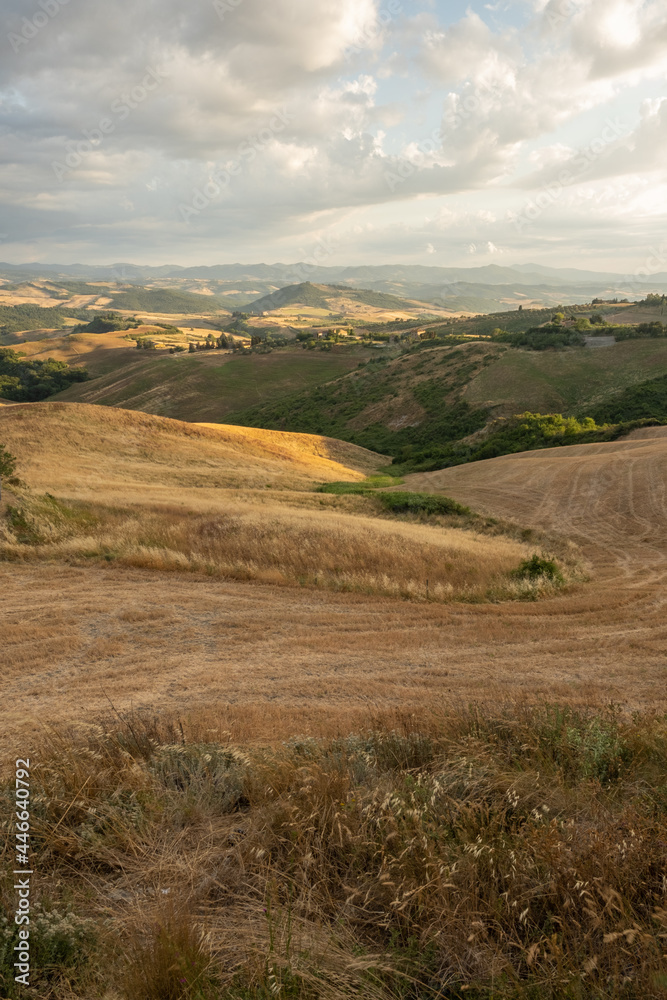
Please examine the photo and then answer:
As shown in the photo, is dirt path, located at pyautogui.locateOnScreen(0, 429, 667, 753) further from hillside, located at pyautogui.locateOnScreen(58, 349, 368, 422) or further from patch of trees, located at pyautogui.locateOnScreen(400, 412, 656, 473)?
hillside, located at pyautogui.locateOnScreen(58, 349, 368, 422)

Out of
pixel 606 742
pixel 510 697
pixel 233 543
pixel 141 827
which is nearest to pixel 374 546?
pixel 233 543

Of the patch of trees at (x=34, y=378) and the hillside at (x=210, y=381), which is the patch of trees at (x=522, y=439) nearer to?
the hillside at (x=210, y=381)

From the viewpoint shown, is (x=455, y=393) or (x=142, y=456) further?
(x=455, y=393)

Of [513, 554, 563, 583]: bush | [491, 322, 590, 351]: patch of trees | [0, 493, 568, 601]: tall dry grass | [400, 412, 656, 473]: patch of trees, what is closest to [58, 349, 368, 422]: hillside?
[491, 322, 590, 351]: patch of trees

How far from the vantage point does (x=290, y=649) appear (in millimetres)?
9047

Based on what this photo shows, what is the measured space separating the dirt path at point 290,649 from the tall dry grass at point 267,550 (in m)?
0.82

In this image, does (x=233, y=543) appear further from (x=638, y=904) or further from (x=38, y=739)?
(x=638, y=904)

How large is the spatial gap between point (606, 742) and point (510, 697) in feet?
6.51

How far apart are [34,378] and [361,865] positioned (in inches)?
4808

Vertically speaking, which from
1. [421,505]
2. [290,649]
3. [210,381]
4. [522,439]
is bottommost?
[421,505]

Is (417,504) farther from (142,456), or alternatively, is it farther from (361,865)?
(361,865)

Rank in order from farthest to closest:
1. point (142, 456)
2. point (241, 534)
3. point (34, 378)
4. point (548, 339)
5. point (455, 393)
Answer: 1. point (34, 378)
2. point (548, 339)
3. point (455, 393)
4. point (142, 456)
5. point (241, 534)

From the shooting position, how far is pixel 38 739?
5.46 m

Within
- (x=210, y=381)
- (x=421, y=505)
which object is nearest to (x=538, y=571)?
(x=421, y=505)
